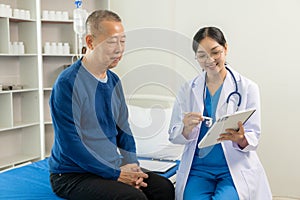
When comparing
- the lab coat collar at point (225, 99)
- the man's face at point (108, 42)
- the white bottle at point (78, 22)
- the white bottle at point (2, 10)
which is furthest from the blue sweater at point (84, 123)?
the white bottle at point (2, 10)

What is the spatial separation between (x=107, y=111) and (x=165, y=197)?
514mm

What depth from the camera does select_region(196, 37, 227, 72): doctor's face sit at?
70.3 inches

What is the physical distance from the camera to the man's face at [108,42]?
1.68 m

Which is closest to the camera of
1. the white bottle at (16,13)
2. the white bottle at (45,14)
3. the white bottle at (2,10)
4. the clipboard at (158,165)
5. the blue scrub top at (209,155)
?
the blue scrub top at (209,155)

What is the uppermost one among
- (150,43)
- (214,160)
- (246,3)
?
(246,3)

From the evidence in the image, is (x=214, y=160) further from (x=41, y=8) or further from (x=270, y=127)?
(x=41, y=8)

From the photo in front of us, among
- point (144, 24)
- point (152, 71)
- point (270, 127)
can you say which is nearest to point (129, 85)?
point (152, 71)

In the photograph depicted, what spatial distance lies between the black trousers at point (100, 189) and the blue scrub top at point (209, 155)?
0.18 m

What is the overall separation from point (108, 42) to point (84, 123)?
394 mm

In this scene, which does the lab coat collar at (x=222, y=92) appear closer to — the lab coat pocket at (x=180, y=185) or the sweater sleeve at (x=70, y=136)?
the lab coat pocket at (x=180, y=185)

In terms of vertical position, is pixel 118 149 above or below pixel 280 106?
below

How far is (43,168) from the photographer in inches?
88.1

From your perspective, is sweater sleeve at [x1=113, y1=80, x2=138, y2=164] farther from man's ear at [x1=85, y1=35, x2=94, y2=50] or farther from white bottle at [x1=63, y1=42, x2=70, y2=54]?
white bottle at [x1=63, y1=42, x2=70, y2=54]

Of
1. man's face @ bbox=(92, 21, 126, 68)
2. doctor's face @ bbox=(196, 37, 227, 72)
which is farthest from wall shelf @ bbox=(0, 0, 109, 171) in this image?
doctor's face @ bbox=(196, 37, 227, 72)
